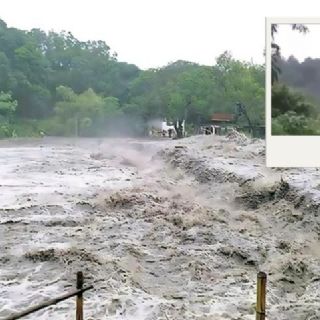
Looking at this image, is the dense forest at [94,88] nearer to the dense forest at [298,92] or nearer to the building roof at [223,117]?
the building roof at [223,117]

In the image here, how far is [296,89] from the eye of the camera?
3.21m

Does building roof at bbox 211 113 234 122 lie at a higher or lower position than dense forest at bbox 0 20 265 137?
lower

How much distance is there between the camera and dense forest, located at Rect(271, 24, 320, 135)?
3.20 meters

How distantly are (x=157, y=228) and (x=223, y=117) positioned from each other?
0.65 m

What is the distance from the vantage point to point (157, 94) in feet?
11.2

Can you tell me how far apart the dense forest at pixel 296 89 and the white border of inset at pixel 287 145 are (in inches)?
1.1

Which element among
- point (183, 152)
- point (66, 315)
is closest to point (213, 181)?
point (183, 152)

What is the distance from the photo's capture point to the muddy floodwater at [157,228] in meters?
2.95

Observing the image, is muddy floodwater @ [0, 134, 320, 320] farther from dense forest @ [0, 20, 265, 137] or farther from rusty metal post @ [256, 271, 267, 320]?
rusty metal post @ [256, 271, 267, 320]

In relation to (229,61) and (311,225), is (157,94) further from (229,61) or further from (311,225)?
(311,225)

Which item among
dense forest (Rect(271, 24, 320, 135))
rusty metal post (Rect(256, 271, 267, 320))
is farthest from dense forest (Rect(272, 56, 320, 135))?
rusty metal post (Rect(256, 271, 267, 320))

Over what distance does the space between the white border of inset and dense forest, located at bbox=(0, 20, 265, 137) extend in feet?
0.35

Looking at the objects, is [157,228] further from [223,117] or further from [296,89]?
[296,89]

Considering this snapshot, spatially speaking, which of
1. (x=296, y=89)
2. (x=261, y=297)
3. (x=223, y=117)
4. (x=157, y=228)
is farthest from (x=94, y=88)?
(x=261, y=297)
